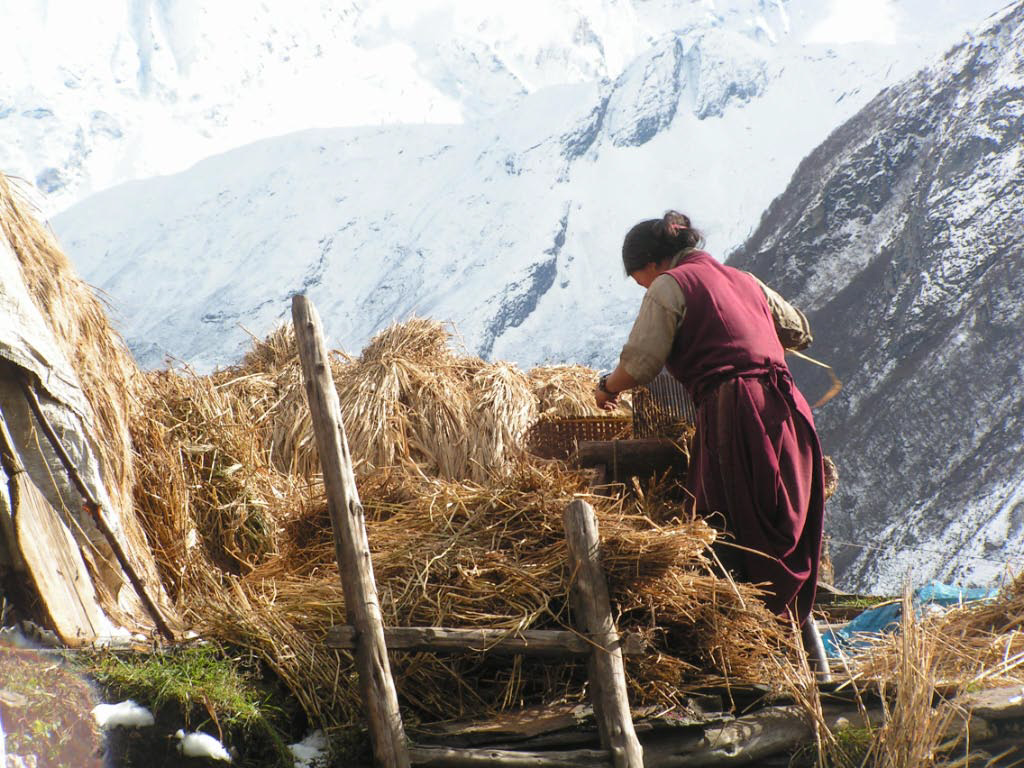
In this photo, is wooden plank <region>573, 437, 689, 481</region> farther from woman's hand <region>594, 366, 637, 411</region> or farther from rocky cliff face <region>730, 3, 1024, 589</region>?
rocky cliff face <region>730, 3, 1024, 589</region>

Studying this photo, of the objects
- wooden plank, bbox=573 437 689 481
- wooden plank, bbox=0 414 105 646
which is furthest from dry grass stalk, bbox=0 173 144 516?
wooden plank, bbox=573 437 689 481

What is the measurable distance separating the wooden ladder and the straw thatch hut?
1011 mm

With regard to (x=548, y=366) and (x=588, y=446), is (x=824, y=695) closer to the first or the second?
(x=588, y=446)

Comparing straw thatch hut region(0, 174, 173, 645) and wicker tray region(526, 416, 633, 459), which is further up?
straw thatch hut region(0, 174, 173, 645)

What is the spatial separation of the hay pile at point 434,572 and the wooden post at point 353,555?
237 mm

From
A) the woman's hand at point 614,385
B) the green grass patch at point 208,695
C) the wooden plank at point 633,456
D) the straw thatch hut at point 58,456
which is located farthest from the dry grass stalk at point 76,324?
the woman's hand at point 614,385

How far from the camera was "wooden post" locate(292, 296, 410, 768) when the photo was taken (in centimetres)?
316

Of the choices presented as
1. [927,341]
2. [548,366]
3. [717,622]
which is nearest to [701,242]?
[717,622]

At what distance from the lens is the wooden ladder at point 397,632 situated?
318cm

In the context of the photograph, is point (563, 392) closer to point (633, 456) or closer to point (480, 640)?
point (633, 456)

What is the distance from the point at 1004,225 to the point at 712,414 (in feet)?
227

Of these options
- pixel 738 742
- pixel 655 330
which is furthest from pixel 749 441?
pixel 738 742

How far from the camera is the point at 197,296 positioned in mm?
109688

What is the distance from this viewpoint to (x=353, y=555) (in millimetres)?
3246
